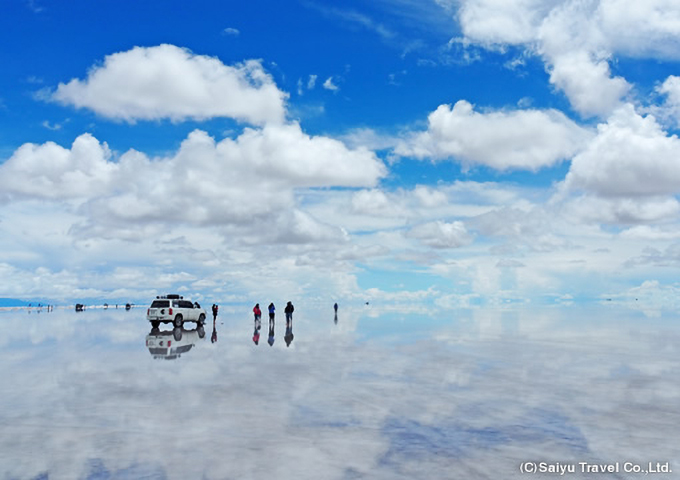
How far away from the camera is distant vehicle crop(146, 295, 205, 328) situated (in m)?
43.2

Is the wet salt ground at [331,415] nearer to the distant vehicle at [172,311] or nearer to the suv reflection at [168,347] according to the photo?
the suv reflection at [168,347]

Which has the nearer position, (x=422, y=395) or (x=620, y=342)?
(x=422, y=395)

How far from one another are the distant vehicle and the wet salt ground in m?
18.8

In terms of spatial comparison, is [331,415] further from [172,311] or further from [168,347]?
[172,311]

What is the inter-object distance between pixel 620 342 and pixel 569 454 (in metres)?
25.6

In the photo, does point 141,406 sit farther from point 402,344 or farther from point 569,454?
point 402,344

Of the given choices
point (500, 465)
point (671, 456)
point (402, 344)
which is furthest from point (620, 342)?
point (500, 465)

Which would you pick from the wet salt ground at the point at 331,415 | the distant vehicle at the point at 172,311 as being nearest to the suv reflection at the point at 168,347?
the wet salt ground at the point at 331,415

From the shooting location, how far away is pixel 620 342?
1266 inches

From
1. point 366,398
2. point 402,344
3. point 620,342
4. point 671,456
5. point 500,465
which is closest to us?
point 500,465

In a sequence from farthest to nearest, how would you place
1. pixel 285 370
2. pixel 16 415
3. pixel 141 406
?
pixel 285 370
pixel 141 406
pixel 16 415

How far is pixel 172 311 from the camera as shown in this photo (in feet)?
142

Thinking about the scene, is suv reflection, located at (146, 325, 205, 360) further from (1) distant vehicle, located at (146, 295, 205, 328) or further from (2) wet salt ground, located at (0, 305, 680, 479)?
(1) distant vehicle, located at (146, 295, 205, 328)

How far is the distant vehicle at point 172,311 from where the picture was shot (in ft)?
142
